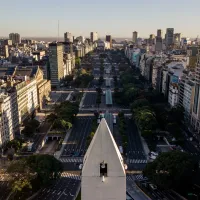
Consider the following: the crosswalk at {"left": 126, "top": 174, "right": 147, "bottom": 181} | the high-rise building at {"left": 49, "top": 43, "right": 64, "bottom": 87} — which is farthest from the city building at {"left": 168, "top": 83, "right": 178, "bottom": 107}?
the high-rise building at {"left": 49, "top": 43, "right": 64, "bottom": 87}

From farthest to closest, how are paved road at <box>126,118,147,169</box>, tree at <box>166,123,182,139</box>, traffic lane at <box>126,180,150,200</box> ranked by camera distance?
1. tree at <box>166,123,182,139</box>
2. paved road at <box>126,118,147,169</box>
3. traffic lane at <box>126,180,150,200</box>

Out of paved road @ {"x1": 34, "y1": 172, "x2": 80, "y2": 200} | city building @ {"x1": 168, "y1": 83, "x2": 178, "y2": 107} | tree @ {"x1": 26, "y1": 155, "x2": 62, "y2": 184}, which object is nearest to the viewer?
paved road @ {"x1": 34, "y1": 172, "x2": 80, "y2": 200}

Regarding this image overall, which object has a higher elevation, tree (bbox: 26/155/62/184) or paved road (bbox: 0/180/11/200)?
tree (bbox: 26/155/62/184)

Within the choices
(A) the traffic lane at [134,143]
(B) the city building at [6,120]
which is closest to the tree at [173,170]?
(A) the traffic lane at [134,143]

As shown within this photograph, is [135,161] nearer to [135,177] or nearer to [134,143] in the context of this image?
[135,177]

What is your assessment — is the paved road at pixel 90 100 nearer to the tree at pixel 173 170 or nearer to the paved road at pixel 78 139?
the paved road at pixel 78 139

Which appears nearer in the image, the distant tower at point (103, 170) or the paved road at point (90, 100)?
the distant tower at point (103, 170)

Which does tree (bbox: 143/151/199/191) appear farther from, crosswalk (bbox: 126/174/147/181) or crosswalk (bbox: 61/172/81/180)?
crosswalk (bbox: 61/172/81/180)

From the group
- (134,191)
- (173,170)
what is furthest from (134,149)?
(173,170)
